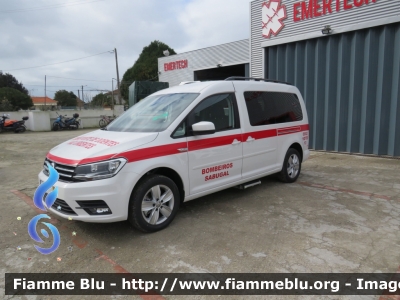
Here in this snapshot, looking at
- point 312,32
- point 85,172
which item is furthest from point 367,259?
point 312,32

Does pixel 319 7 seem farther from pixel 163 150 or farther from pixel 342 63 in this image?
pixel 163 150

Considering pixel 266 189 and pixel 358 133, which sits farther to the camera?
pixel 358 133

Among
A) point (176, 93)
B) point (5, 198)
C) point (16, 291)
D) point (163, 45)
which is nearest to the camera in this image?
point (16, 291)

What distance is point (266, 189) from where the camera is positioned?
5578 millimetres

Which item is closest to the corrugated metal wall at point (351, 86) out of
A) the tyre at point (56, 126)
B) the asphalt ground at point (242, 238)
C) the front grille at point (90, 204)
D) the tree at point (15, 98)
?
the asphalt ground at point (242, 238)

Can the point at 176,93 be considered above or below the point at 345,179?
above

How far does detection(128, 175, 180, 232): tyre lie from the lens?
3.49 m

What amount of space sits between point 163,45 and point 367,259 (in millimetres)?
39846

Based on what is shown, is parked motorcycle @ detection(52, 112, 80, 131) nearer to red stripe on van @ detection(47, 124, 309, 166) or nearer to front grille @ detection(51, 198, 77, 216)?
red stripe on van @ detection(47, 124, 309, 166)

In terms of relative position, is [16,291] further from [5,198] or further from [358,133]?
[358,133]

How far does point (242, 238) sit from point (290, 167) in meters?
2.77

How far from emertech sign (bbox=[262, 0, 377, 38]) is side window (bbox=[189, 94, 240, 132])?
6.18 metres

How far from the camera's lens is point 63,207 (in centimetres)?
347

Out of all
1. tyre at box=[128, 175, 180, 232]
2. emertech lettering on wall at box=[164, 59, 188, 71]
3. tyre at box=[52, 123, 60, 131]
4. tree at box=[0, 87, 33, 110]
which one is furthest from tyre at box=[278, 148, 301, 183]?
tree at box=[0, 87, 33, 110]
